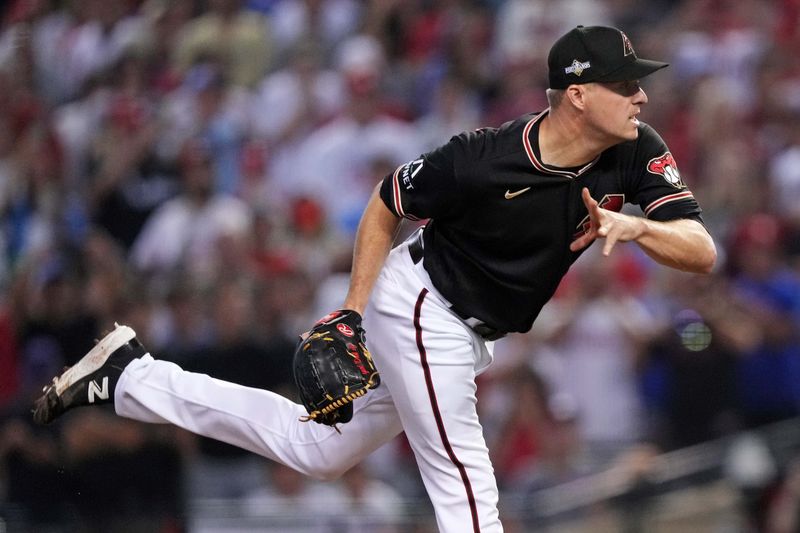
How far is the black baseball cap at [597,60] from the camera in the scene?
179 inches

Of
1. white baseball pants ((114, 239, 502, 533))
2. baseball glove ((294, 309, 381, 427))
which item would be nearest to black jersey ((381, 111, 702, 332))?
white baseball pants ((114, 239, 502, 533))

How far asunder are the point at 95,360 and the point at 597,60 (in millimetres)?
2193

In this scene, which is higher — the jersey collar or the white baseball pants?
the jersey collar

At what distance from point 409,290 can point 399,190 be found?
39 centimetres

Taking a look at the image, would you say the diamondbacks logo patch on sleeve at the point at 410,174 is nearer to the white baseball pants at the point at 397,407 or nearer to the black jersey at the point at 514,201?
the black jersey at the point at 514,201

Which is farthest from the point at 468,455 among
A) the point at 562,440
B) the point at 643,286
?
the point at 643,286

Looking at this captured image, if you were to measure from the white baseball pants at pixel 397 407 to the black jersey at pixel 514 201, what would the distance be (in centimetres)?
15

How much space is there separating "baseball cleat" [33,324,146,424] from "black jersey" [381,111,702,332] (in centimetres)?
122

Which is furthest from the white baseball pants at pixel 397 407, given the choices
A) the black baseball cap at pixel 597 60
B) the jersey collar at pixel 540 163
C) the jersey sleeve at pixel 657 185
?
the black baseball cap at pixel 597 60

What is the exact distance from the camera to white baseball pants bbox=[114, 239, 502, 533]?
4766 mm

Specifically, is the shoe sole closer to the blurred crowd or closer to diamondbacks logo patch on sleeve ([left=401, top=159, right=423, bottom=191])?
diamondbacks logo patch on sleeve ([left=401, top=159, right=423, bottom=191])

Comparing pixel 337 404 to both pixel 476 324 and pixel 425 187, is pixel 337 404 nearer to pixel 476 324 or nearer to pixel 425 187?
pixel 476 324

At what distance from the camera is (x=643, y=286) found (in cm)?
832

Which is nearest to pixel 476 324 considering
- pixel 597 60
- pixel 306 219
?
pixel 597 60
